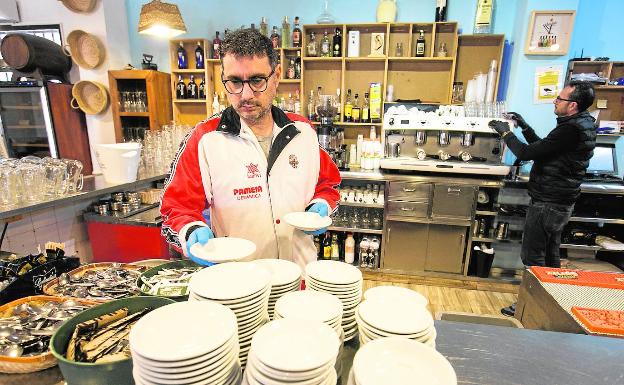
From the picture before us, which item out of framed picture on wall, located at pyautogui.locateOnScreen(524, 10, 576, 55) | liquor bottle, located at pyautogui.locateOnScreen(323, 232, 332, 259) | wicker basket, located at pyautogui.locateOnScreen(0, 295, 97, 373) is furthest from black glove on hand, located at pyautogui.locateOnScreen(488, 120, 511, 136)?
wicker basket, located at pyautogui.locateOnScreen(0, 295, 97, 373)

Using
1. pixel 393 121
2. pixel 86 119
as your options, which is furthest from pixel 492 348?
pixel 86 119

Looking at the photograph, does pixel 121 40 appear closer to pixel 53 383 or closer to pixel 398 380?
pixel 53 383

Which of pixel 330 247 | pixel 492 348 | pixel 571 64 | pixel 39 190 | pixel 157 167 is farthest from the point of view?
pixel 330 247

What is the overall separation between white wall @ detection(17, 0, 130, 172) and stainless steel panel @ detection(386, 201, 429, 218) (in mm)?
4021

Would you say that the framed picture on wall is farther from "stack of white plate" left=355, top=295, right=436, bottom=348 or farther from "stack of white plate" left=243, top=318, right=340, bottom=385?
"stack of white plate" left=243, top=318, right=340, bottom=385

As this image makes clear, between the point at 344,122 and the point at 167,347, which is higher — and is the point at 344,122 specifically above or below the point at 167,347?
above

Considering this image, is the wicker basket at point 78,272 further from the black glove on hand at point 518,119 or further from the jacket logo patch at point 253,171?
the black glove on hand at point 518,119

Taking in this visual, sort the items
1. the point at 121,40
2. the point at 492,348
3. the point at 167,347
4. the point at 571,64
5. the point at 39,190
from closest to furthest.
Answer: the point at 167,347 → the point at 492,348 → the point at 39,190 → the point at 571,64 → the point at 121,40

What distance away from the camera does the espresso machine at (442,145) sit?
138 inches

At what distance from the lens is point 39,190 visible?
180cm

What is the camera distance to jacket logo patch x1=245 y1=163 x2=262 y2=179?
1667 millimetres

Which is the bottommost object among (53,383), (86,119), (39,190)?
(53,383)

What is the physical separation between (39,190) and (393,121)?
319 centimetres

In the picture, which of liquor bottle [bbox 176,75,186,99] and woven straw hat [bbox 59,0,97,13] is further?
liquor bottle [bbox 176,75,186,99]
